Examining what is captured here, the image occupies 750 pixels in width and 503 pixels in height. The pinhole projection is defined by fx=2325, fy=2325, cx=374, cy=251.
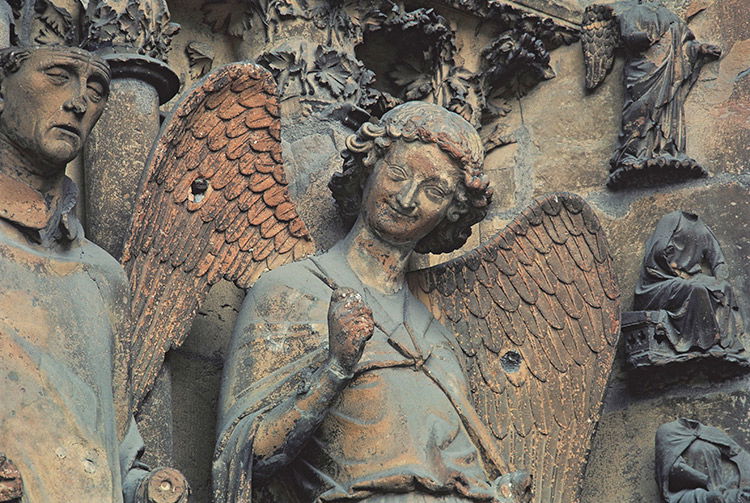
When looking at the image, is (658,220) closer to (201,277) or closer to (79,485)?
(201,277)

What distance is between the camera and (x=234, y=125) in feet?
25.3

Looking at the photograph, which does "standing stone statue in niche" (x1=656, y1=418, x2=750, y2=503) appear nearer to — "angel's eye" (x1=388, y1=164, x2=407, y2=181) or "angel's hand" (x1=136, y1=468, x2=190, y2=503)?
"angel's eye" (x1=388, y1=164, x2=407, y2=181)

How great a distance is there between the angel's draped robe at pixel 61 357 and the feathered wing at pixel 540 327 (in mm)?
1383

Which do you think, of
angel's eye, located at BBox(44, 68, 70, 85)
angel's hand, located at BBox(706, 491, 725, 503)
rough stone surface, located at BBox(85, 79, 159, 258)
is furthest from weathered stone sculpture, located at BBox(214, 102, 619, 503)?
angel's eye, located at BBox(44, 68, 70, 85)

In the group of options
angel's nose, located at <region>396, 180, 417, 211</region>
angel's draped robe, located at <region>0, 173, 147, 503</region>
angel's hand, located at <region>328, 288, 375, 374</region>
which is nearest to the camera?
angel's draped robe, located at <region>0, 173, 147, 503</region>

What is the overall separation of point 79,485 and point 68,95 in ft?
3.89

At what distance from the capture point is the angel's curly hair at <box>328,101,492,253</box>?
7.54 m

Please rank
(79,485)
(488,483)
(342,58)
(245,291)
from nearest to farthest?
(79,485)
(488,483)
(245,291)
(342,58)

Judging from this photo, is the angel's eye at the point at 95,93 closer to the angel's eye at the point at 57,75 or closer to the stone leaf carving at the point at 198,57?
the angel's eye at the point at 57,75

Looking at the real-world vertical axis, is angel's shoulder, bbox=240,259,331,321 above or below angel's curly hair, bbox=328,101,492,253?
below

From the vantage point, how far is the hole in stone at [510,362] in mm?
7918

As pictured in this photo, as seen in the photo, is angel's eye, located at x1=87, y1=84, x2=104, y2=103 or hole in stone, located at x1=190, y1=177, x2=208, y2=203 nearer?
angel's eye, located at x1=87, y1=84, x2=104, y2=103

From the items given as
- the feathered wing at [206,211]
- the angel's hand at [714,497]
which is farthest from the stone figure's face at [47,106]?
the angel's hand at [714,497]

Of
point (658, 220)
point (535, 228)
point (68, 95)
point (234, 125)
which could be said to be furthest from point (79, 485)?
point (658, 220)
